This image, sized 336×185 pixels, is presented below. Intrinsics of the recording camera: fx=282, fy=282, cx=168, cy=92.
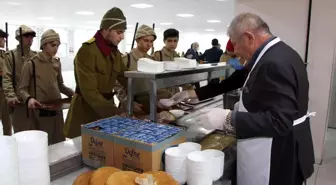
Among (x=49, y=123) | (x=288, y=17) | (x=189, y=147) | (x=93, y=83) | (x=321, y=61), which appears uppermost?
(x=288, y=17)

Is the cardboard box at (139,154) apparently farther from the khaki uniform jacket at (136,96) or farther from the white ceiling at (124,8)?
the white ceiling at (124,8)

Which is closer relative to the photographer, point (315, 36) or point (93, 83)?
point (93, 83)

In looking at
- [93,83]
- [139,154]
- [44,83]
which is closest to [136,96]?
[93,83]

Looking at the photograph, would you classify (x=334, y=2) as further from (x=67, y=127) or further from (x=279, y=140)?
(x=67, y=127)

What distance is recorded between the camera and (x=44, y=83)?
2.68 m

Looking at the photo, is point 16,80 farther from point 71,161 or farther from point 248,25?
point 248,25

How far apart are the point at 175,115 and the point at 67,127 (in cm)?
81

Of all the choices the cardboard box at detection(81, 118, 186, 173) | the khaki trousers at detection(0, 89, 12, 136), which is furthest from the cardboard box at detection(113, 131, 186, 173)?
the khaki trousers at detection(0, 89, 12, 136)

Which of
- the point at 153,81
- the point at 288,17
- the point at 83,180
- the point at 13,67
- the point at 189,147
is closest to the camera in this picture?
the point at 83,180

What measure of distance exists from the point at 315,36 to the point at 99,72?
2.56 m

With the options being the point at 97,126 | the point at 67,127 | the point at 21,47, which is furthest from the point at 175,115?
the point at 21,47

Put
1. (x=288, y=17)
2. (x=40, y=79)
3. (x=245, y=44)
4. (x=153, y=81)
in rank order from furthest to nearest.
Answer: (x=288, y=17)
(x=40, y=79)
(x=153, y=81)
(x=245, y=44)

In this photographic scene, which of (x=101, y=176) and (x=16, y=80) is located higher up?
(x=16, y=80)

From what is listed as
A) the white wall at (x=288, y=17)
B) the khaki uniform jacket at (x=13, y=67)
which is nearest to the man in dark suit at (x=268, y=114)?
the white wall at (x=288, y=17)
